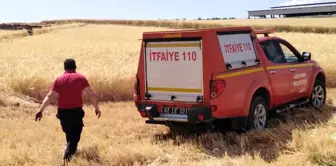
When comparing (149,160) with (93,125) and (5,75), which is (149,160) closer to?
(93,125)

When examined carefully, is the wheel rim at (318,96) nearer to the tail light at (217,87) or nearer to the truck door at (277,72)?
the truck door at (277,72)

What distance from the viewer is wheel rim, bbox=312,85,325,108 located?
9641 millimetres

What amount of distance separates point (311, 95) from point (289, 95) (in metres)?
1.11

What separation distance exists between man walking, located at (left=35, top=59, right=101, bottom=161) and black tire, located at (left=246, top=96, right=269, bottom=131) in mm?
2605

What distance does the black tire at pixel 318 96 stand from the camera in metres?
9.53

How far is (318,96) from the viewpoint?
32.0 ft

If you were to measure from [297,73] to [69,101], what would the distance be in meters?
4.65

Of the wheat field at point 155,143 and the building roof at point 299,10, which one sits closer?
the wheat field at point 155,143

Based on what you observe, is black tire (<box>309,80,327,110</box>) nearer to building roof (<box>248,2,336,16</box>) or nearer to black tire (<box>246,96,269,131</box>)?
black tire (<box>246,96,269,131</box>)

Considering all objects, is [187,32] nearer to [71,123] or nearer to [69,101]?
[69,101]

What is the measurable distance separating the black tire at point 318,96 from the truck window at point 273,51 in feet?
4.90

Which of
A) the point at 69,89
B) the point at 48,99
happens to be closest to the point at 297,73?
the point at 69,89

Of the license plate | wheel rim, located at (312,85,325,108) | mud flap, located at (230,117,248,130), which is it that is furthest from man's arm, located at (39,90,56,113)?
wheel rim, located at (312,85,325,108)

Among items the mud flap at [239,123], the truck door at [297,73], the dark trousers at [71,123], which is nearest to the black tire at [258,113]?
the mud flap at [239,123]
